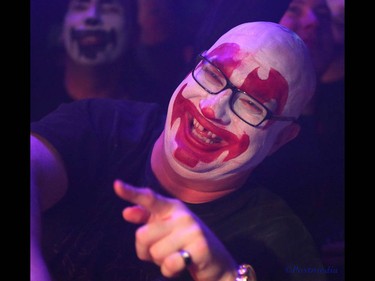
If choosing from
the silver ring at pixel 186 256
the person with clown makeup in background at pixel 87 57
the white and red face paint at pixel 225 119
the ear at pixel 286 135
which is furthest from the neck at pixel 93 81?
the silver ring at pixel 186 256

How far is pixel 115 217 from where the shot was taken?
4.36 feet

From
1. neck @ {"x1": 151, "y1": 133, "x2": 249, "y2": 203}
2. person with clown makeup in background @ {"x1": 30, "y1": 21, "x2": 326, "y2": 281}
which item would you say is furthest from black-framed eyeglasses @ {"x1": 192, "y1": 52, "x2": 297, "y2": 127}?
neck @ {"x1": 151, "y1": 133, "x2": 249, "y2": 203}

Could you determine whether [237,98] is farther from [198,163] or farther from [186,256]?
[186,256]

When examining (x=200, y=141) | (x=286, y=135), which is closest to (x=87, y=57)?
(x=200, y=141)

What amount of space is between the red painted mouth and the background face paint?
14.6 inches

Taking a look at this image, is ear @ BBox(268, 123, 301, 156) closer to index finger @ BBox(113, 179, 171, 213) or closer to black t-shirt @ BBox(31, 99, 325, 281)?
black t-shirt @ BBox(31, 99, 325, 281)

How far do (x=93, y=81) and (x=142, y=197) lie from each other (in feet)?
2.26

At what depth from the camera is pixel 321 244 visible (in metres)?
1.54

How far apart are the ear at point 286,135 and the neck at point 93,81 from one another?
55 centimetres

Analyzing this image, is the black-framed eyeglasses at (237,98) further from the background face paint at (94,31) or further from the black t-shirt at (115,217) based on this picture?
the background face paint at (94,31)
